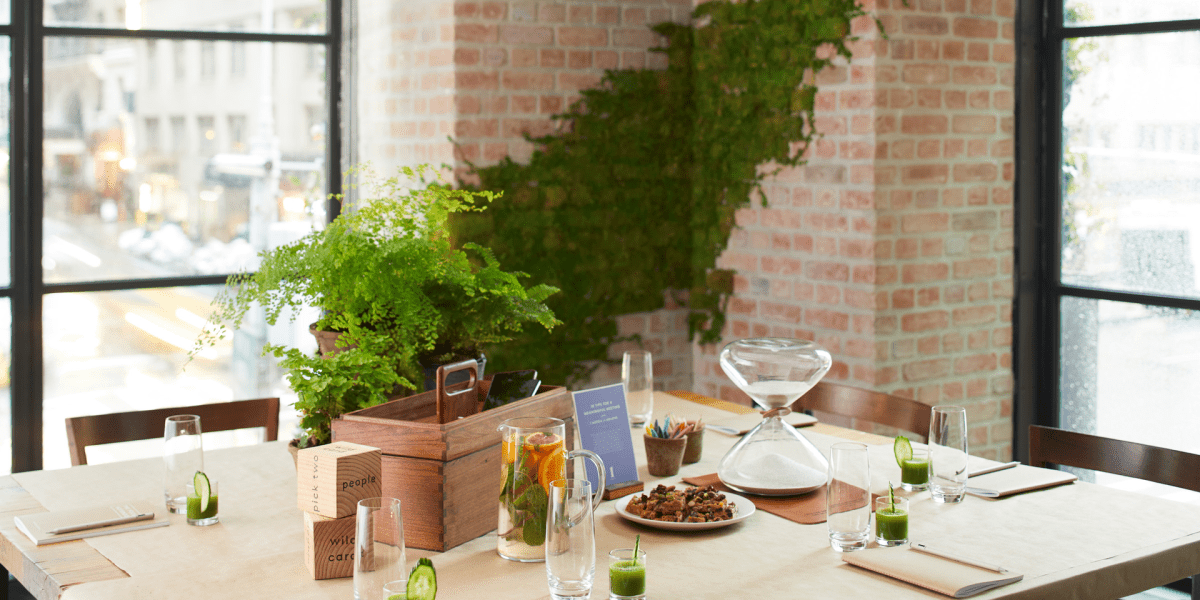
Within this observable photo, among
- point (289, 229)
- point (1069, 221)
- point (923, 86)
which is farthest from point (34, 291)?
point (1069, 221)

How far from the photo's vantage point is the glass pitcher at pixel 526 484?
5.21 feet

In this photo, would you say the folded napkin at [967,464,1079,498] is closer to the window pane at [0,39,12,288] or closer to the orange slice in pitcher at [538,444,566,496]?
the orange slice in pitcher at [538,444,566,496]

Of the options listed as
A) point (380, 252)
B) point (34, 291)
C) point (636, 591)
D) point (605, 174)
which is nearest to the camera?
point (636, 591)

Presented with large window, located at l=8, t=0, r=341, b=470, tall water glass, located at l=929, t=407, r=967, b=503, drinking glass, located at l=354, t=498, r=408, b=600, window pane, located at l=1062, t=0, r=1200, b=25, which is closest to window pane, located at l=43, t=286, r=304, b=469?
large window, located at l=8, t=0, r=341, b=470

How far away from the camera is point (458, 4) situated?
3.25 m

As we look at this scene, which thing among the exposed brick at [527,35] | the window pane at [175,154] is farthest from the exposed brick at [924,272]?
the window pane at [175,154]

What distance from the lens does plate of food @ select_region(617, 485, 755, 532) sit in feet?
5.56

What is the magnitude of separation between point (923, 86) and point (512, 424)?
6.70ft

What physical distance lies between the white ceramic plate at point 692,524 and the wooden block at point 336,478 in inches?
15.4

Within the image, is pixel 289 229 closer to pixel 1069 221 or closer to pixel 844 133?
pixel 844 133

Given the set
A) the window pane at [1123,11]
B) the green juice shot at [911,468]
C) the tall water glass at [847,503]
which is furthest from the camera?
the window pane at [1123,11]

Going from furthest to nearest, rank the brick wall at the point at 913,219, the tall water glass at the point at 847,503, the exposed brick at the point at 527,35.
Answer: the exposed brick at the point at 527,35 < the brick wall at the point at 913,219 < the tall water glass at the point at 847,503

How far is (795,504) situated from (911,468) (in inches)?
9.4

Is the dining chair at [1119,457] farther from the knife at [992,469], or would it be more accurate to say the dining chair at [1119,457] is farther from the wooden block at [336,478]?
the wooden block at [336,478]
